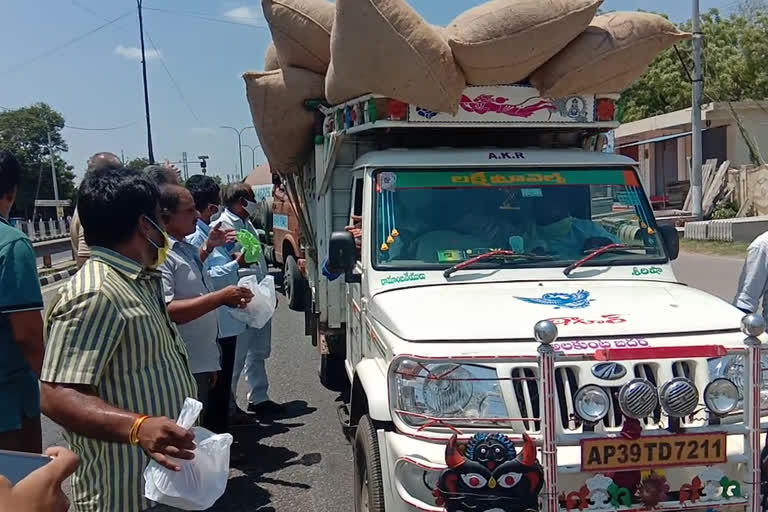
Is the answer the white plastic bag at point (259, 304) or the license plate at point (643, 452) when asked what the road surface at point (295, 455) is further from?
the license plate at point (643, 452)

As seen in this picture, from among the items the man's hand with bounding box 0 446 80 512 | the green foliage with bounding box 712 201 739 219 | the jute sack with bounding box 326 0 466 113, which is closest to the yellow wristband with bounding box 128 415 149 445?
the man's hand with bounding box 0 446 80 512

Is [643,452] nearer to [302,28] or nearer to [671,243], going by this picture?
[671,243]

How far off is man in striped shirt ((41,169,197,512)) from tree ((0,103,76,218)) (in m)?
61.4

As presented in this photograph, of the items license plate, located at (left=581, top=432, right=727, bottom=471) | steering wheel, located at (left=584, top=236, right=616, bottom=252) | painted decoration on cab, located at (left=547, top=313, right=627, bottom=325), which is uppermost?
steering wheel, located at (left=584, top=236, right=616, bottom=252)

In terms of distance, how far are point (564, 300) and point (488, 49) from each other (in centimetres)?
155

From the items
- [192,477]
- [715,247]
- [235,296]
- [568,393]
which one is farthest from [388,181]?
[715,247]

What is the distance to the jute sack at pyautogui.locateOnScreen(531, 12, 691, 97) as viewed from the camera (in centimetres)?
414

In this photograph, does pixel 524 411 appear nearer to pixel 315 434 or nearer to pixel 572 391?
pixel 572 391

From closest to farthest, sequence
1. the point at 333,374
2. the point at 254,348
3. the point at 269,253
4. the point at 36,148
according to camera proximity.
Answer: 1. the point at 254,348
2. the point at 333,374
3. the point at 269,253
4. the point at 36,148

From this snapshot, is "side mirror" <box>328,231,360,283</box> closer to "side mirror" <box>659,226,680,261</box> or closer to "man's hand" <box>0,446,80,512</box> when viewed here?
"side mirror" <box>659,226,680,261</box>

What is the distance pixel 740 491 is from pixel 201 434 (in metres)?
2.06

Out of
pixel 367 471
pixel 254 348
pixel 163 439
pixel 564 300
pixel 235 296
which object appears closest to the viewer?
pixel 163 439

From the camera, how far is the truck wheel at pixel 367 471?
9.92ft

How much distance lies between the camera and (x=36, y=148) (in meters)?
62.3
